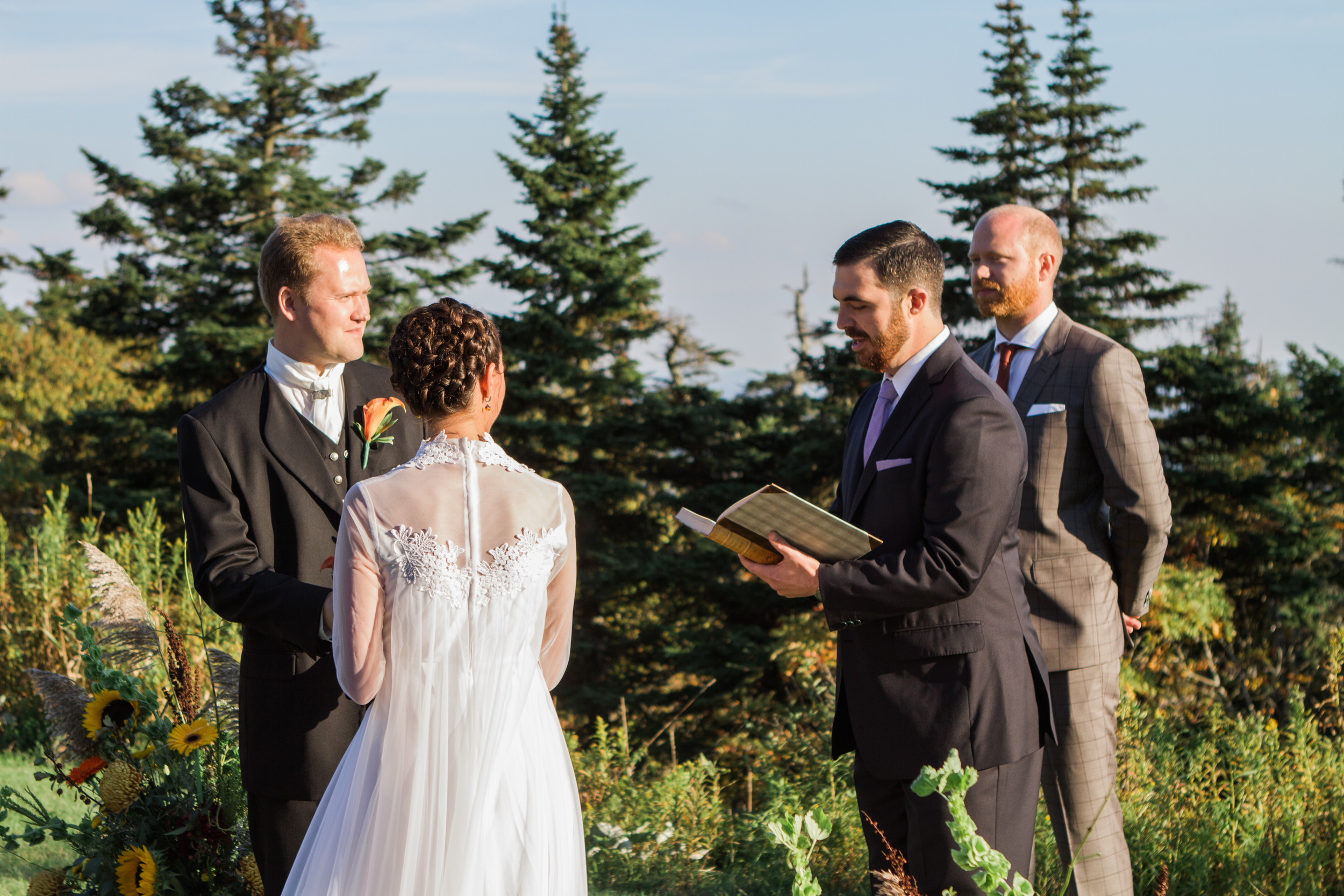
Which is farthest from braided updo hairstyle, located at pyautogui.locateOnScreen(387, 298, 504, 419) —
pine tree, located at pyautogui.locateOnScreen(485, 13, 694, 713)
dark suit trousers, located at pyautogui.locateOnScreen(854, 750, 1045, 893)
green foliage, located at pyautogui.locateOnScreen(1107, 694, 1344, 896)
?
pine tree, located at pyautogui.locateOnScreen(485, 13, 694, 713)

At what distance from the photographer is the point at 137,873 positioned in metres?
3.00

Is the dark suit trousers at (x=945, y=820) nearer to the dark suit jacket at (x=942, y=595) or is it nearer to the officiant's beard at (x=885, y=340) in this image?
the dark suit jacket at (x=942, y=595)

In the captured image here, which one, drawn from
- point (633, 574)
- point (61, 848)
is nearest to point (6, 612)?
point (61, 848)

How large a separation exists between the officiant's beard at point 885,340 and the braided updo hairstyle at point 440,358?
0.94 metres

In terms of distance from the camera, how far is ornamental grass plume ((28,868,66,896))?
3.12 m

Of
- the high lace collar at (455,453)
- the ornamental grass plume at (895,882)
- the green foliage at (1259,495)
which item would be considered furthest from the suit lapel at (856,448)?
the green foliage at (1259,495)

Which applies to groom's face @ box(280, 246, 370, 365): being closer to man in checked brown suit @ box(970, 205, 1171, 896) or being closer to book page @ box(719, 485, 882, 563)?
book page @ box(719, 485, 882, 563)

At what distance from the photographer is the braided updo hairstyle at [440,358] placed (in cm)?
223

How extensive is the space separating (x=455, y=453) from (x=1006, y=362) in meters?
2.05

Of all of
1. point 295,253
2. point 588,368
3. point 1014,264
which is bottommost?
point 295,253

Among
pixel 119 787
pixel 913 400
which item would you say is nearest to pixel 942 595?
pixel 913 400

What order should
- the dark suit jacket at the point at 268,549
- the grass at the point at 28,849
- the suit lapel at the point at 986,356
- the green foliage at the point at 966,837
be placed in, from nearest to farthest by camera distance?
the green foliage at the point at 966,837, the dark suit jacket at the point at 268,549, the suit lapel at the point at 986,356, the grass at the point at 28,849

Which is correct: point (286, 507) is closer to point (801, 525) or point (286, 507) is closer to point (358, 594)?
point (358, 594)

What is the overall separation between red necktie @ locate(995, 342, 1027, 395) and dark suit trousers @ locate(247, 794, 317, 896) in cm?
242
